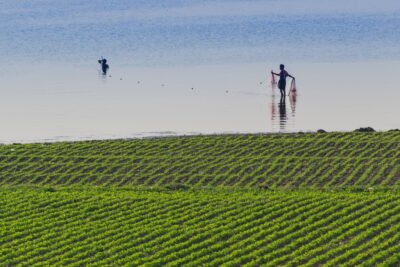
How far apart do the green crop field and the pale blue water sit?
24.9 feet

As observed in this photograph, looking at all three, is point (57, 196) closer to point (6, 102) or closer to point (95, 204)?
point (95, 204)

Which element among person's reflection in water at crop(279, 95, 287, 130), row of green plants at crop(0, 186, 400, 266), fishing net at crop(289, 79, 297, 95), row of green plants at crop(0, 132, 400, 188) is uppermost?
fishing net at crop(289, 79, 297, 95)

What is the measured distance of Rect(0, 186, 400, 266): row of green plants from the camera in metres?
18.9

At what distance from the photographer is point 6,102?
50.3 metres

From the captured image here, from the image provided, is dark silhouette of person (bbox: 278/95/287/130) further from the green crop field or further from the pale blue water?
the green crop field

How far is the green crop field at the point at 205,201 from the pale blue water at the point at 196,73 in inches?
299

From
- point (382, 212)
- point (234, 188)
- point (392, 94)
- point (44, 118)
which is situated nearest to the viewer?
point (382, 212)

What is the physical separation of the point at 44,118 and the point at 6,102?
7.89 m

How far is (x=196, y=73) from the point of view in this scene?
202 feet

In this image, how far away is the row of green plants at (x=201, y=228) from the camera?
61.9 feet

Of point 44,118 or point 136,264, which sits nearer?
point 136,264

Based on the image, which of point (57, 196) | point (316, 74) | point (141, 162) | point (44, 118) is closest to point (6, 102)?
point (44, 118)

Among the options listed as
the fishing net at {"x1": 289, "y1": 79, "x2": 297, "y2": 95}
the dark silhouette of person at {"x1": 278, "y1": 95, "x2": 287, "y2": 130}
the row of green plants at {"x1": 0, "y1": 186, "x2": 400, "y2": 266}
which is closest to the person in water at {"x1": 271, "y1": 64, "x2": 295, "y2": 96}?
the dark silhouette of person at {"x1": 278, "y1": 95, "x2": 287, "y2": 130}

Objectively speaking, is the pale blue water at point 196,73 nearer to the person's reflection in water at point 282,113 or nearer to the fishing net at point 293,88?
the person's reflection in water at point 282,113
